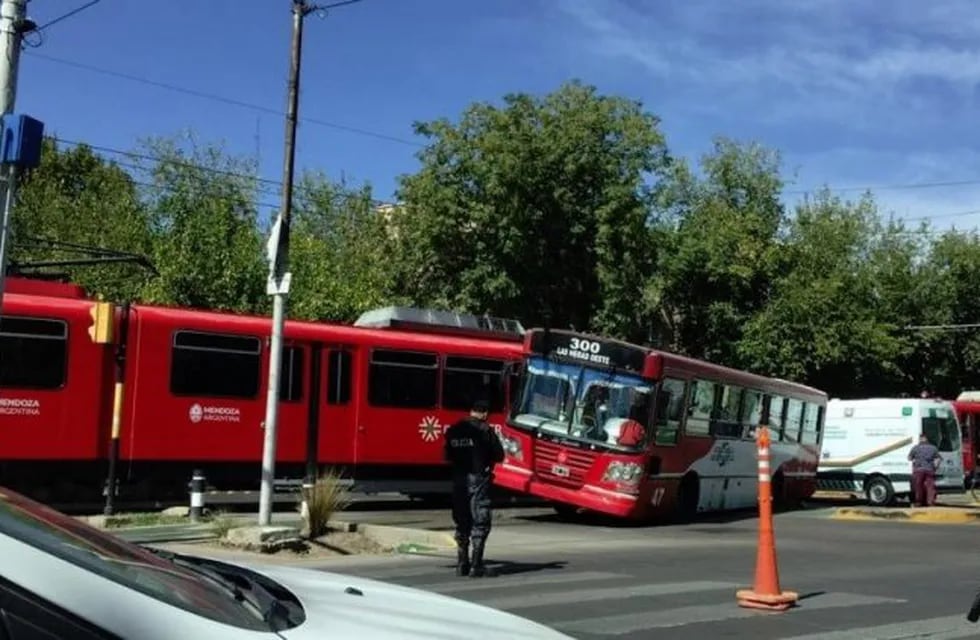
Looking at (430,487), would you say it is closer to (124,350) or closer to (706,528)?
(706,528)

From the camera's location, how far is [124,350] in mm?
16828

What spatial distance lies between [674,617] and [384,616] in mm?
6308

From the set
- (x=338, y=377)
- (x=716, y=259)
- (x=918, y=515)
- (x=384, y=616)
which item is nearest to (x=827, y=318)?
(x=716, y=259)

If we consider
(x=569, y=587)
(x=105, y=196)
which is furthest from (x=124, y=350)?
(x=105, y=196)

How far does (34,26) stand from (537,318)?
20992 mm

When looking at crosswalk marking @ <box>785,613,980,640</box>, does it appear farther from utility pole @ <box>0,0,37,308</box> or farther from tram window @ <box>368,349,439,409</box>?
tram window @ <box>368,349,439,409</box>

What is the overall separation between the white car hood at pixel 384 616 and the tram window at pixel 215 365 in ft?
47.5

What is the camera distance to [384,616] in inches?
116

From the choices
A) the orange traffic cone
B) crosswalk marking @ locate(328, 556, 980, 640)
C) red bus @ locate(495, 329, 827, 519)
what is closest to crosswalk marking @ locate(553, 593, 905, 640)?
crosswalk marking @ locate(328, 556, 980, 640)

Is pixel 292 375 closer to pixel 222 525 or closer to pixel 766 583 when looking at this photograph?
pixel 222 525

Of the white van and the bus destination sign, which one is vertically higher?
the bus destination sign

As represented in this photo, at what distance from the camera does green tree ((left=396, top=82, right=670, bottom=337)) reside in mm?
29047

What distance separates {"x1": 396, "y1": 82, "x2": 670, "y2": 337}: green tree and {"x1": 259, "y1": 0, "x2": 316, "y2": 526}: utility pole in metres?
14.4

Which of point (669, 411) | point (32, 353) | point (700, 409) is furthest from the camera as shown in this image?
point (700, 409)
